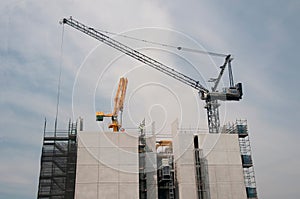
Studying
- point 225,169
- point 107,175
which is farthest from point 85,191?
point 225,169

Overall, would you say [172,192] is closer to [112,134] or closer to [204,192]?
[204,192]

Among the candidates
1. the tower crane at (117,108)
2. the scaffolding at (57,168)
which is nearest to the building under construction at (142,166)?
the scaffolding at (57,168)

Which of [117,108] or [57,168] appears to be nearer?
[57,168]

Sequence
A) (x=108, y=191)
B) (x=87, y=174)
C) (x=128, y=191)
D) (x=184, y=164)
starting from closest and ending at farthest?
1. (x=108, y=191)
2. (x=128, y=191)
3. (x=87, y=174)
4. (x=184, y=164)

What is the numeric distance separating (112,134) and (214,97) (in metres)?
35.3

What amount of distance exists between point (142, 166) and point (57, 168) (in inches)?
514

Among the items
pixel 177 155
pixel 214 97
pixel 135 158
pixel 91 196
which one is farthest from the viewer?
pixel 214 97

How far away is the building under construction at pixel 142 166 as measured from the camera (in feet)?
145

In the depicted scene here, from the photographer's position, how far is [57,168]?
46.6 meters

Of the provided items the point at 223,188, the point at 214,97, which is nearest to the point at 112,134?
the point at 223,188

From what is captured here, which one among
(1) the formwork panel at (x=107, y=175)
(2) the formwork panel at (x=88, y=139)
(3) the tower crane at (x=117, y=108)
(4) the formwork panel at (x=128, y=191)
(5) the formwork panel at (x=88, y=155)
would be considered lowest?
(4) the formwork panel at (x=128, y=191)

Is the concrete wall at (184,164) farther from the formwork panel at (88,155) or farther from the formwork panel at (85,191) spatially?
the formwork panel at (85,191)

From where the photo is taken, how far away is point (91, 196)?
140ft

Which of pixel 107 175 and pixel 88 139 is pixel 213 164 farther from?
pixel 88 139
